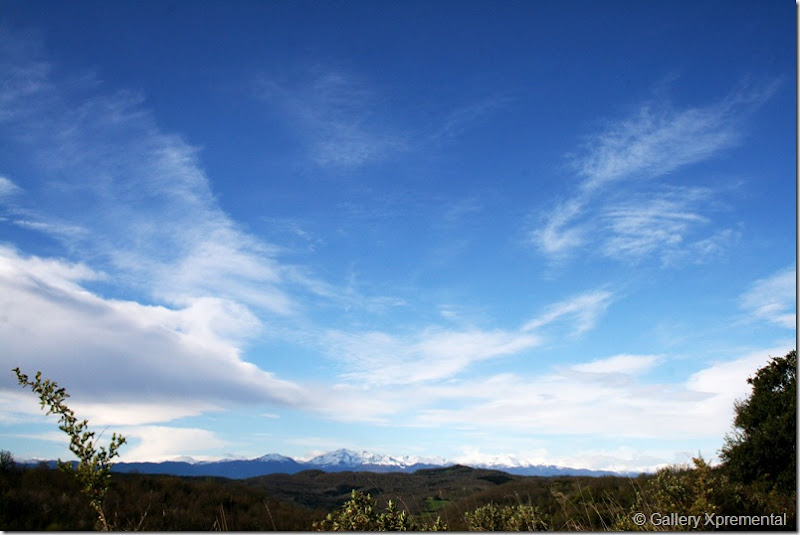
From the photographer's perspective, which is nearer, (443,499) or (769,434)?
(443,499)

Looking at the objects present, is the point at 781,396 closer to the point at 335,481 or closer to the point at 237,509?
the point at 237,509

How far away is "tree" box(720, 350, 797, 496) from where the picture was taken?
40.1 ft

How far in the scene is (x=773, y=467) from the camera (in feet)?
41.3

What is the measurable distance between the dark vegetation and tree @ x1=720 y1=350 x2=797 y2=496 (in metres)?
0.02

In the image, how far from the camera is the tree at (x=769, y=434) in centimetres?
1223

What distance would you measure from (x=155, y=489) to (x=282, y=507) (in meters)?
5.44

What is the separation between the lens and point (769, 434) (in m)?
12.7

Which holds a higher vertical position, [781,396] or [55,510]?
[781,396]

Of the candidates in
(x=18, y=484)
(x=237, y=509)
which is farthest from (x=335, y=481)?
(x=18, y=484)

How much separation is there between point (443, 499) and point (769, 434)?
8423mm

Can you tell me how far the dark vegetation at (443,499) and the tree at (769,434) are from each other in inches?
1.0

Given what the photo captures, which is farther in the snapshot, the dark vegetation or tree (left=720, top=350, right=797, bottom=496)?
tree (left=720, top=350, right=797, bottom=496)

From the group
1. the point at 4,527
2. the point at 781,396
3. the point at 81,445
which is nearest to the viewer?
the point at 81,445

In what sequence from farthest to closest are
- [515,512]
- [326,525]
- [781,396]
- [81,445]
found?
[781,396] < [515,512] < [326,525] < [81,445]
